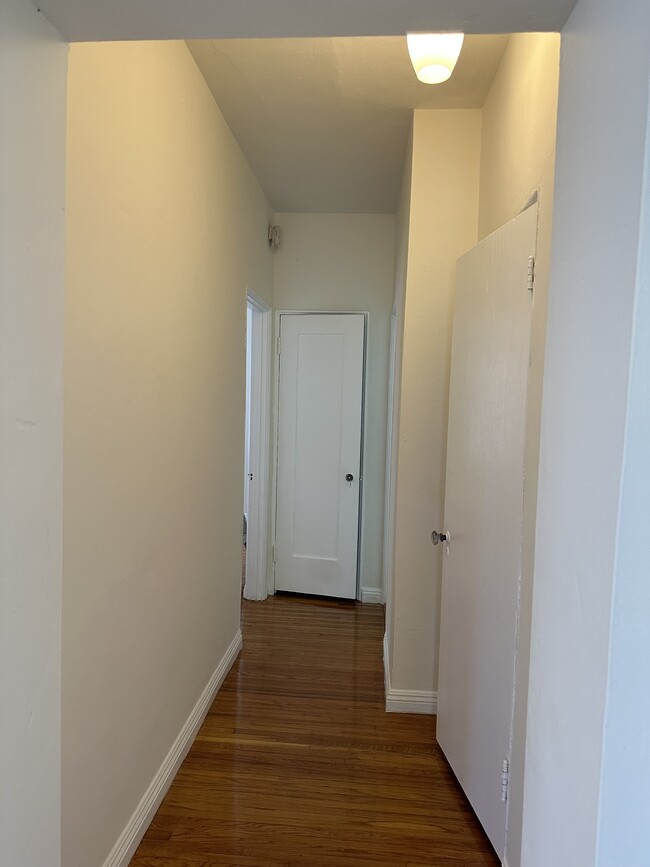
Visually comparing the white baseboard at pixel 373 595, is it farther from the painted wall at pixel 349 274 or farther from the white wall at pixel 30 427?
the white wall at pixel 30 427

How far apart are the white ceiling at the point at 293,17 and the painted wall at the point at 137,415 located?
0.42 m

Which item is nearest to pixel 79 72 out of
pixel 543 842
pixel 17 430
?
pixel 17 430

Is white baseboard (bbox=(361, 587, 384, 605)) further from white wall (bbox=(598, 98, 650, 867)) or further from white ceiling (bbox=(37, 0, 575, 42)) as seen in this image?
white ceiling (bbox=(37, 0, 575, 42))

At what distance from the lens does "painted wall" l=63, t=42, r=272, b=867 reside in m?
1.35

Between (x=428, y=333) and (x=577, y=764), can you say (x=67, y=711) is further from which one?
(x=428, y=333)

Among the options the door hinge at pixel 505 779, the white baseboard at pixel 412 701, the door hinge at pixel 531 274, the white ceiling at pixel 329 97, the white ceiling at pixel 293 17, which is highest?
the white ceiling at pixel 329 97

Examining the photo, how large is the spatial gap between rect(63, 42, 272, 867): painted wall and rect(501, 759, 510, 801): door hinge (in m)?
1.13

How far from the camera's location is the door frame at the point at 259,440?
12.8 feet

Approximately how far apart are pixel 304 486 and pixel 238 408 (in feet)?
3.86

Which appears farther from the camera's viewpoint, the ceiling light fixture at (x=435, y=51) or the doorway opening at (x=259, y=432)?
the doorway opening at (x=259, y=432)

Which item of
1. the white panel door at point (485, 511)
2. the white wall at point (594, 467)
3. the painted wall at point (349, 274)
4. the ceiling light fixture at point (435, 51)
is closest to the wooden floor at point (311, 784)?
the white panel door at point (485, 511)

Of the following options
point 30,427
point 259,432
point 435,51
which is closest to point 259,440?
point 259,432

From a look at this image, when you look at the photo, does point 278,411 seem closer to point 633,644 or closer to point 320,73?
point 320,73

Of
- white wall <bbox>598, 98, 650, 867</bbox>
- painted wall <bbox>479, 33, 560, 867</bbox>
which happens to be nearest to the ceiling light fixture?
painted wall <bbox>479, 33, 560, 867</bbox>
